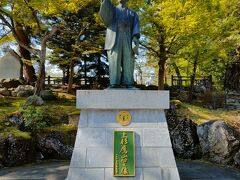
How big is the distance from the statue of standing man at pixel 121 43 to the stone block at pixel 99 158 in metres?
1.33

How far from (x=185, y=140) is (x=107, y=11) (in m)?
5.18

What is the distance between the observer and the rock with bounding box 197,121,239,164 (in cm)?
836

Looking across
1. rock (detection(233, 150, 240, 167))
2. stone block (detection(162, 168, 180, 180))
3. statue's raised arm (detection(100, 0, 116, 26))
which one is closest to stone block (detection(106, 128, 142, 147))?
stone block (detection(162, 168, 180, 180))

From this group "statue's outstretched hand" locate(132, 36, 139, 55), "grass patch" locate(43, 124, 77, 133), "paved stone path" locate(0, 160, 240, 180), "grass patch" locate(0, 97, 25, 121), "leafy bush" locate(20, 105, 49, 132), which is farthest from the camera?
"grass patch" locate(0, 97, 25, 121)

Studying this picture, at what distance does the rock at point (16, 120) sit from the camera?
910cm

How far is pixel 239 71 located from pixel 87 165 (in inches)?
714

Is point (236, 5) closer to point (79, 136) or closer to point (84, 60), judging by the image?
point (84, 60)

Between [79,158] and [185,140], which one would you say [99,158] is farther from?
[185,140]

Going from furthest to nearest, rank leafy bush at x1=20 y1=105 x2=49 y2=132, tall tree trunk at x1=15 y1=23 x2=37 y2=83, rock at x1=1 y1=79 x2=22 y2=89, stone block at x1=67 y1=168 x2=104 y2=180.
Result: tall tree trunk at x1=15 y1=23 x2=37 y2=83, rock at x1=1 y1=79 x2=22 y2=89, leafy bush at x1=20 y1=105 x2=49 y2=132, stone block at x1=67 y1=168 x2=104 y2=180

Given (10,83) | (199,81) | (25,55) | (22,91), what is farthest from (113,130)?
(199,81)

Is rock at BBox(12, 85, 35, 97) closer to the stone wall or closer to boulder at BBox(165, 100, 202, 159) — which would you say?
boulder at BBox(165, 100, 202, 159)

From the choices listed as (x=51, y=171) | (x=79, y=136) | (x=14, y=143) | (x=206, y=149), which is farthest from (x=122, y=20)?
(x=206, y=149)

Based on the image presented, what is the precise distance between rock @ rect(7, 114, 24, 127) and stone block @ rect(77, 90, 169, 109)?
4.58 metres

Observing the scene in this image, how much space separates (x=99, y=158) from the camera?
5.20m
